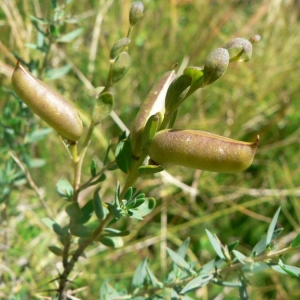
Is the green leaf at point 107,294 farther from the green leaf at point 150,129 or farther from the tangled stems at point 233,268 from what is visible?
the green leaf at point 150,129

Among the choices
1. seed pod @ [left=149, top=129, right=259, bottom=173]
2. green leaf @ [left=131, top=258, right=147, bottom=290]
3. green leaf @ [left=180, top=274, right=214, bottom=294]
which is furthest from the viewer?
green leaf @ [left=131, top=258, right=147, bottom=290]

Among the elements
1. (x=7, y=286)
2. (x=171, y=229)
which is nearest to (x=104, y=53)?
(x=171, y=229)

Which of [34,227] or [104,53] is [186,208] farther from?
[104,53]

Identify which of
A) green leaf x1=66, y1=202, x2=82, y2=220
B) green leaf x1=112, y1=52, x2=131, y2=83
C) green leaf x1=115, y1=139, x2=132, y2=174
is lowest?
green leaf x1=66, y1=202, x2=82, y2=220

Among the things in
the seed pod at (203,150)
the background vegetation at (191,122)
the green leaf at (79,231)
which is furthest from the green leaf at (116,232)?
the background vegetation at (191,122)

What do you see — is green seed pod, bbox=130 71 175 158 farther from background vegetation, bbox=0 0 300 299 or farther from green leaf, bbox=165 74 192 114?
background vegetation, bbox=0 0 300 299

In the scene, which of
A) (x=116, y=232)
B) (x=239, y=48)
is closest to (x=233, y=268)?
(x=116, y=232)

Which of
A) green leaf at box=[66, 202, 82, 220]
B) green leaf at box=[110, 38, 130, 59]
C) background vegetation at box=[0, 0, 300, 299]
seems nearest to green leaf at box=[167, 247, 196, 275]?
green leaf at box=[66, 202, 82, 220]

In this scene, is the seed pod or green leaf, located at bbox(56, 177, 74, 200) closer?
the seed pod
